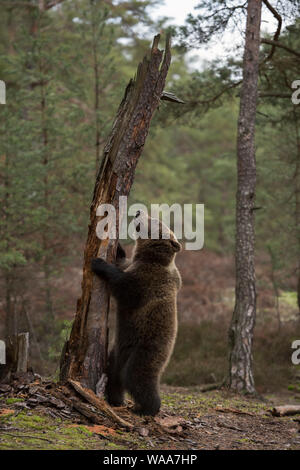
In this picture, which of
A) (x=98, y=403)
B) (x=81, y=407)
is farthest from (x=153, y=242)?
(x=81, y=407)

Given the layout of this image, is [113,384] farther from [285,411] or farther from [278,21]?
[278,21]

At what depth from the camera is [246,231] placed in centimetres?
1041

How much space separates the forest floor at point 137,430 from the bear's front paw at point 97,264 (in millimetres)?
1575

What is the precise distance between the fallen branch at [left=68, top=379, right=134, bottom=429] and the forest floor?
88 millimetres

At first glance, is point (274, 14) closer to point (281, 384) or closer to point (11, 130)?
point (11, 130)

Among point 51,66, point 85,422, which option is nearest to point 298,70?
point 51,66

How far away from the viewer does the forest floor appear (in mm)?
4598

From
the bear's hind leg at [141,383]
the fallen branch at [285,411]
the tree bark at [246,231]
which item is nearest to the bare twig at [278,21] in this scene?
the tree bark at [246,231]

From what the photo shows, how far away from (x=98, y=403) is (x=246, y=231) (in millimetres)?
5928

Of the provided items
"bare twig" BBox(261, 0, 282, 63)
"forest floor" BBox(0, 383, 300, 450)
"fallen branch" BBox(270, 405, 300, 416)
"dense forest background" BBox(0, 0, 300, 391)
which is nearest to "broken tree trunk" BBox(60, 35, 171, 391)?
"forest floor" BBox(0, 383, 300, 450)

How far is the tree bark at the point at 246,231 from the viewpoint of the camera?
10.1 meters

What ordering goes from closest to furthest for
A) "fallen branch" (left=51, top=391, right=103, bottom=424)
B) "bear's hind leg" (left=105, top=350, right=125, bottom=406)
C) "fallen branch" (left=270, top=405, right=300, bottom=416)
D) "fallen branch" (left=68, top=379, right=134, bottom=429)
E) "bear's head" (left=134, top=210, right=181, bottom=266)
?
1. "fallen branch" (left=51, top=391, right=103, bottom=424)
2. "fallen branch" (left=68, top=379, right=134, bottom=429)
3. "bear's hind leg" (left=105, top=350, right=125, bottom=406)
4. "bear's head" (left=134, top=210, right=181, bottom=266)
5. "fallen branch" (left=270, top=405, right=300, bottom=416)

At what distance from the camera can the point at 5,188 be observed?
12.0 metres

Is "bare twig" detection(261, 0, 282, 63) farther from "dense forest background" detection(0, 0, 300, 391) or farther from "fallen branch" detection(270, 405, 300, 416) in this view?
"fallen branch" detection(270, 405, 300, 416)
